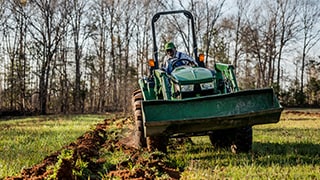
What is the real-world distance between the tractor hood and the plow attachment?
741mm

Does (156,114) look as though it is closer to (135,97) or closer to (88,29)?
(135,97)

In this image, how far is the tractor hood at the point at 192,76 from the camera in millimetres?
6309

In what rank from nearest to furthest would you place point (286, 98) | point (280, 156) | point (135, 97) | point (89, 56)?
point (280, 156) → point (135, 97) → point (89, 56) → point (286, 98)

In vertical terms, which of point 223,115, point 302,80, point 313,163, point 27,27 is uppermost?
point 27,27

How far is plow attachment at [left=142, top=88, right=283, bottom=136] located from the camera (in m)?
5.46

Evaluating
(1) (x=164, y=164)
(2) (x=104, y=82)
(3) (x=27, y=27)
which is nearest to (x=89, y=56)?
(2) (x=104, y=82)

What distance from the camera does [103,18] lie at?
36188 millimetres

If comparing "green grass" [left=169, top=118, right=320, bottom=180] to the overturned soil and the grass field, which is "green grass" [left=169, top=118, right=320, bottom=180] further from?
the overturned soil

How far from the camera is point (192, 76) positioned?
634 centimetres

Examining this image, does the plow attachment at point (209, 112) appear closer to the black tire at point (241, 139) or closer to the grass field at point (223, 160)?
the grass field at point (223, 160)

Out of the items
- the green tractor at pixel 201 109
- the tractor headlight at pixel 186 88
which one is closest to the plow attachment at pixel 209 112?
the green tractor at pixel 201 109

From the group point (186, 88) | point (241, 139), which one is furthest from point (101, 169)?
point (241, 139)

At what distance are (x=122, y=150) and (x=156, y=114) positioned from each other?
5.60 feet

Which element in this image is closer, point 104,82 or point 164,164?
point 164,164
